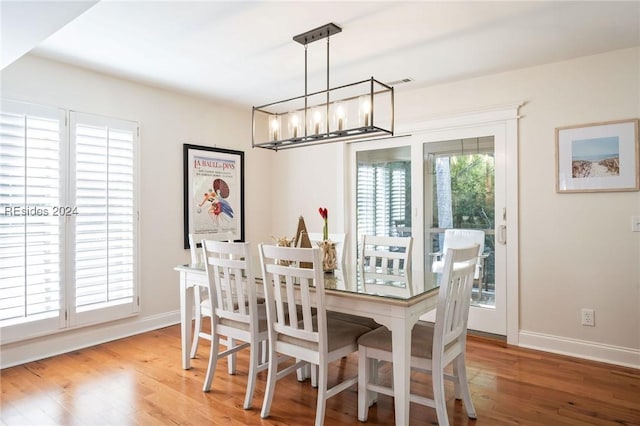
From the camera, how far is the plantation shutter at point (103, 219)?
356 cm

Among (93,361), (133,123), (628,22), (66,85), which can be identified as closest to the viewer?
(628,22)

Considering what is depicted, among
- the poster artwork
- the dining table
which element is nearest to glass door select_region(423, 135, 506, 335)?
the dining table

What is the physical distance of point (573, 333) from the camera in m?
3.46

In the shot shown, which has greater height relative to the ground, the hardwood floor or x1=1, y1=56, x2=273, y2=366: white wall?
x1=1, y1=56, x2=273, y2=366: white wall

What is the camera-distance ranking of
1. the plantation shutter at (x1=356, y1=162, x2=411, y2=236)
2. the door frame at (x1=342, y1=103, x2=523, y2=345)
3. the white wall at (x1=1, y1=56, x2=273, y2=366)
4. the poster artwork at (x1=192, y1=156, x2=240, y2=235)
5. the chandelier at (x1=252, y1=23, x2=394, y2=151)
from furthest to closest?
the poster artwork at (x1=192, y1=156, x2=240, y2=235) < the plantation shutter at (x1=356, y1=162, x2=411, y2=236) < the door frame at (x1=342, y1=103, x2=523, y2=345) < the white wall at (x1=1, y1=56, x2=273, y2=366) < the chandelier at (x1=252, y1=23, x2=394, y2=151)

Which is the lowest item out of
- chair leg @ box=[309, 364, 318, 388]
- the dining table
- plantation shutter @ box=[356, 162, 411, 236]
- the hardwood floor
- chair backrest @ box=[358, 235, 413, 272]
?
the hardwood floor

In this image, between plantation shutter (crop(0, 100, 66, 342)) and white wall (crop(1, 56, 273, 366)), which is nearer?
plantation shutter (crop(0, 100, 66, 342))

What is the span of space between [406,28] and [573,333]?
2.81 m

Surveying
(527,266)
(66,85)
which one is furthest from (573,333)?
(66,85)

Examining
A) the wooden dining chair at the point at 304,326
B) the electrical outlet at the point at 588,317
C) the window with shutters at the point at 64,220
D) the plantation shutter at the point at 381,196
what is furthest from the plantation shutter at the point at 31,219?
the electrical outlet at the point at 588,317

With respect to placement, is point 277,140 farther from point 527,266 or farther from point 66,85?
point 527,266

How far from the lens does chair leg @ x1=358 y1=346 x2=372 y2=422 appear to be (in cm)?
233

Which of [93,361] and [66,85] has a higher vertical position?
[66,85]

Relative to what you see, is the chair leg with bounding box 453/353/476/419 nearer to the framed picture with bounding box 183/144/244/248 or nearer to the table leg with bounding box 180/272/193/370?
the table leg with bounding box 180/272/193/370
